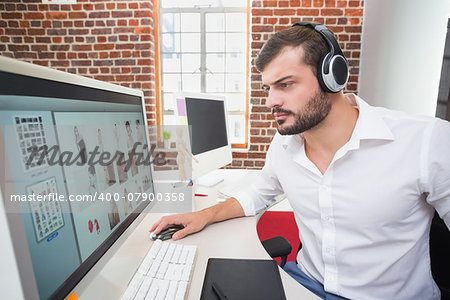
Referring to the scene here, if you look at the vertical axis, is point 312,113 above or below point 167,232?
above

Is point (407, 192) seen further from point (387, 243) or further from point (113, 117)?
point (113, 117)

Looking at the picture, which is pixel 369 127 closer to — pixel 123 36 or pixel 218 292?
pixel 218 292

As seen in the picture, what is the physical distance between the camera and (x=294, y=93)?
2.63 feet

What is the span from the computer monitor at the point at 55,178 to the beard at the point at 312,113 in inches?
20.1

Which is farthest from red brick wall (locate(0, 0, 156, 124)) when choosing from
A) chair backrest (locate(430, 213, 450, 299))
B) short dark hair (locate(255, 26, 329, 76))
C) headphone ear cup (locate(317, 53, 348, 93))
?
chair backrest (locate(430, 213, 450, 299))

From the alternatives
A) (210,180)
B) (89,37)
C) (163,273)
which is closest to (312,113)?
(163,273)

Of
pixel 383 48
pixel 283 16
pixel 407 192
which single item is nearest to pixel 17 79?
pixel 407 192

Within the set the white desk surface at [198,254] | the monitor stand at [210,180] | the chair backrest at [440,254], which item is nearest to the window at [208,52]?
the monitor stand at [210,180]

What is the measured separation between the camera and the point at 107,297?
0.54 m

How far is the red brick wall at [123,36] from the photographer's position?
237 cm

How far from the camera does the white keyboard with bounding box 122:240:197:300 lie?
54 cm

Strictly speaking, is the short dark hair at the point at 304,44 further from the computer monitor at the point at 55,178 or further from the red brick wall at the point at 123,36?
the red brick wall at the point at 123,36

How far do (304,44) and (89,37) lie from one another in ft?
8.08

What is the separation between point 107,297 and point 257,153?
7.07ft
